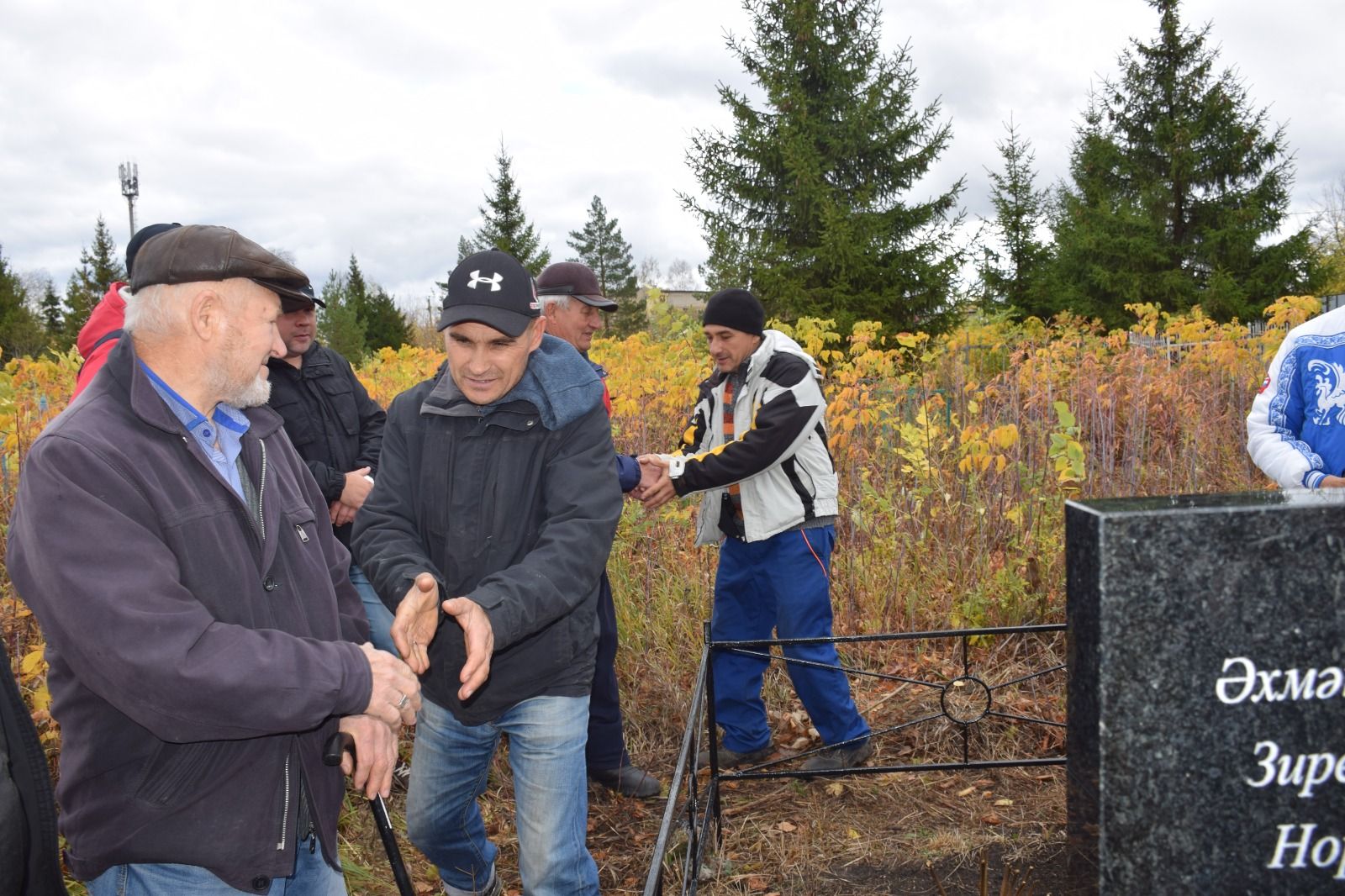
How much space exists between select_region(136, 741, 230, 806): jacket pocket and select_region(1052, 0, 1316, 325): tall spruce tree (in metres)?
21.6

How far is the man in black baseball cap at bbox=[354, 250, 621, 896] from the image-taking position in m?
2.48

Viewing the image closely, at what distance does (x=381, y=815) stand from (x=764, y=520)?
2.18 m

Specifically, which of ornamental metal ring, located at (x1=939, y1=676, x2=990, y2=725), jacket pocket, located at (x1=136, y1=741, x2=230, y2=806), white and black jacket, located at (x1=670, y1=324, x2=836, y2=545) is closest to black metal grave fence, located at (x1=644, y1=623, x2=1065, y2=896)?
ornamental metal ring, located at (x1=939, y1=676, x2=990, y2=725)

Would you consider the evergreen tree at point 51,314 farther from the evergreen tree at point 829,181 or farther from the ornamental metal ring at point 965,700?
the ornamental metal ring at point 965,700

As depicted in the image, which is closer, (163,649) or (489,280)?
(163,649)

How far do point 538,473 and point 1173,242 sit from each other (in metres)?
22.7

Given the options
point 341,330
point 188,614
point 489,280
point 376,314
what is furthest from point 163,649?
point 376,314

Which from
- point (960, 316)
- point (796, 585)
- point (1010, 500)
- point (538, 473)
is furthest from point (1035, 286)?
point (538, 473)

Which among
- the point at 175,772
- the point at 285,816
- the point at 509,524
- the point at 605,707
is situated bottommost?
the point at 605,707

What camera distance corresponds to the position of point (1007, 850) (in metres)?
3.58

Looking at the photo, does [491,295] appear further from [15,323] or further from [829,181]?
[15,323]

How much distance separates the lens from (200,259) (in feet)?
5.92

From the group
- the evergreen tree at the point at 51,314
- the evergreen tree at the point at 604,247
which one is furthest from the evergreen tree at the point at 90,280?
the evergreen tree at the point at 604,247

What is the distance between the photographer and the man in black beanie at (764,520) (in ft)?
13.4
